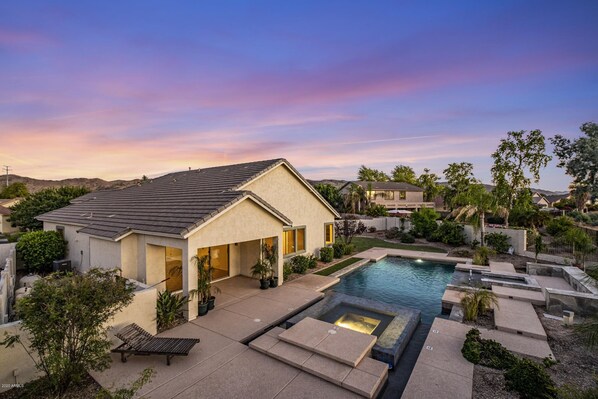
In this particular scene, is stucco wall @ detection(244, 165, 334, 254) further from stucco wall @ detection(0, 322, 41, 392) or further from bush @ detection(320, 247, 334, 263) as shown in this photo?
stucco wall @ detection(0, 322, 41, 392)

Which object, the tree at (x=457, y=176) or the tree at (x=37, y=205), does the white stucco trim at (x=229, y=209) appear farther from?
the tree at (x=457, y=176)

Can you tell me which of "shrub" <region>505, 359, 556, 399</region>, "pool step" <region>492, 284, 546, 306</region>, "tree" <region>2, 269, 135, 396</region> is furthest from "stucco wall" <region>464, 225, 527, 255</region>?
"tree" <region>2, 269, 135, 396</region>

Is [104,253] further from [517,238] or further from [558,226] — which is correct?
[558,226]

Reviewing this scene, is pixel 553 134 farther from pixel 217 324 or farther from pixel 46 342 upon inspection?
pixel 46 342

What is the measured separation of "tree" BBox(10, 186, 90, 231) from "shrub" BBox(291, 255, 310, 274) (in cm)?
2702

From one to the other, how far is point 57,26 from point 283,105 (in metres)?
13.7

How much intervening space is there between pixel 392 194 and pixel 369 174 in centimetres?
3047

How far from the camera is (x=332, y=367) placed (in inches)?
278

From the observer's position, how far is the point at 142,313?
340 inches

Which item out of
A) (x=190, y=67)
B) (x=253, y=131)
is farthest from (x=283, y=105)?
(x=190, y=67)

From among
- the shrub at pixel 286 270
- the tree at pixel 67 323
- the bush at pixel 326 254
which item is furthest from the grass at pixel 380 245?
the tree at pixel 67 323

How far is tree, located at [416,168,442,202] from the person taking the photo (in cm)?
7125

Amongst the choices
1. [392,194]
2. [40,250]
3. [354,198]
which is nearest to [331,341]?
[40,250]

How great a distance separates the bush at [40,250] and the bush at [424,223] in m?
30.5
